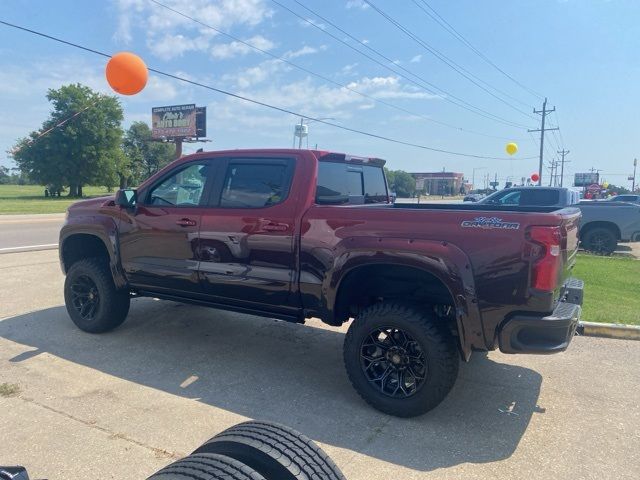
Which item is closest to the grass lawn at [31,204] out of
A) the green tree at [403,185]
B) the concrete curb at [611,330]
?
the concrete curb at [611,330]

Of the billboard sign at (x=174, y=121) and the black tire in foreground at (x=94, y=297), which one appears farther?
the billboard sign at (x=174, y=121)

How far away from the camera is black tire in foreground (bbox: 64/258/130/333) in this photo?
5.28 m

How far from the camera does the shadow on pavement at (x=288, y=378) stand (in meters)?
3.36

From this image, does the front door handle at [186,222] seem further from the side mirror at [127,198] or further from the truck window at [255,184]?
the side mirror at [127,198]

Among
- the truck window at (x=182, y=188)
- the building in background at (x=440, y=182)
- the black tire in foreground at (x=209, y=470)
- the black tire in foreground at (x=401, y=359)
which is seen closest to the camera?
the black tire in foreground at (x=209, y=470)

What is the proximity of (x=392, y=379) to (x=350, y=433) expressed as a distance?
0.56 meters

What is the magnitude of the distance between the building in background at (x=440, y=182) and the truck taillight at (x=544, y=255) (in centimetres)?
10544

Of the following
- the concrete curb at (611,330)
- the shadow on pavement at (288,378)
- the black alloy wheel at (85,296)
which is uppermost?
the black alloy wheel at (85,296)

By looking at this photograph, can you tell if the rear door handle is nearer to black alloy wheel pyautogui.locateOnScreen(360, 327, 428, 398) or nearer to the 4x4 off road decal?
black alloy wheel pyautogui.locateOnScreen(360, 327, 428, 398)

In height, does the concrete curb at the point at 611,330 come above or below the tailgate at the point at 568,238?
below

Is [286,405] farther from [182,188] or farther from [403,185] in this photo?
[403,185]

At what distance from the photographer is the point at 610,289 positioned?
7875mm

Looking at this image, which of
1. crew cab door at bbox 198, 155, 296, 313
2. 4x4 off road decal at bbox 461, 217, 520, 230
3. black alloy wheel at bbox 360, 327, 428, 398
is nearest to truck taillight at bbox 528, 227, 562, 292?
4x4 off road decal at bbox 461, 217, 520, 230

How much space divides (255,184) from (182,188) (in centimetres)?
93
